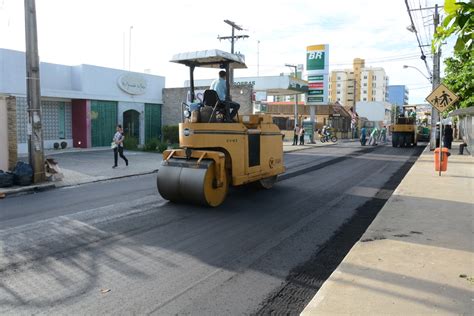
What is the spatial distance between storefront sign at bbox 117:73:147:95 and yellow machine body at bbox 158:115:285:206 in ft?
64.5

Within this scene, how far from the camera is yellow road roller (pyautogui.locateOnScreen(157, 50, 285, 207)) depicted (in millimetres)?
8773

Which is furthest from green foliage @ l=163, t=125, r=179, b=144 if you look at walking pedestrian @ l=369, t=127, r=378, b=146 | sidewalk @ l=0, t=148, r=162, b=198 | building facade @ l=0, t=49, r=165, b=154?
walking pedestrian @ l=369, t=127, r=378, b=146

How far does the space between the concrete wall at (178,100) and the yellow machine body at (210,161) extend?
19724mm

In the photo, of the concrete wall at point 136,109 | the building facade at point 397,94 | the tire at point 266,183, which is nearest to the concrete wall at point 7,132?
the tire at point 266,183

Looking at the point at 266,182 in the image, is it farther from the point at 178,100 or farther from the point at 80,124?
the point at 178,100

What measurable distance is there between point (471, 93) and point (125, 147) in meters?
20.5

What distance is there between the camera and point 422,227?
7.07 m

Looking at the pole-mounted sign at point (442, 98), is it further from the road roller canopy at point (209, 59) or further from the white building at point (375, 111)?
the white building at point (375, 111)

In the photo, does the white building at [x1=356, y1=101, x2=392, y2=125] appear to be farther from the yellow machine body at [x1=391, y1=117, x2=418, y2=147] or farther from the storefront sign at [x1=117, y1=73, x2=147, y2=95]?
the storefront sign at [x1=117, y1=73, x2=147, y2=95]

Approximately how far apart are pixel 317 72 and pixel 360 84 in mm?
107353

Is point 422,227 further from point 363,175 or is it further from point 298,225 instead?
point 363,175

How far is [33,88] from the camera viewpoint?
12.5m

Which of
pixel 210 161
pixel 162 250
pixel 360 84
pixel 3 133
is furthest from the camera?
pixel 360 84

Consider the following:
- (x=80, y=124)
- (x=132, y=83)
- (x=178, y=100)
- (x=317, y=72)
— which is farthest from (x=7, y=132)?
(x=317, y=72)
